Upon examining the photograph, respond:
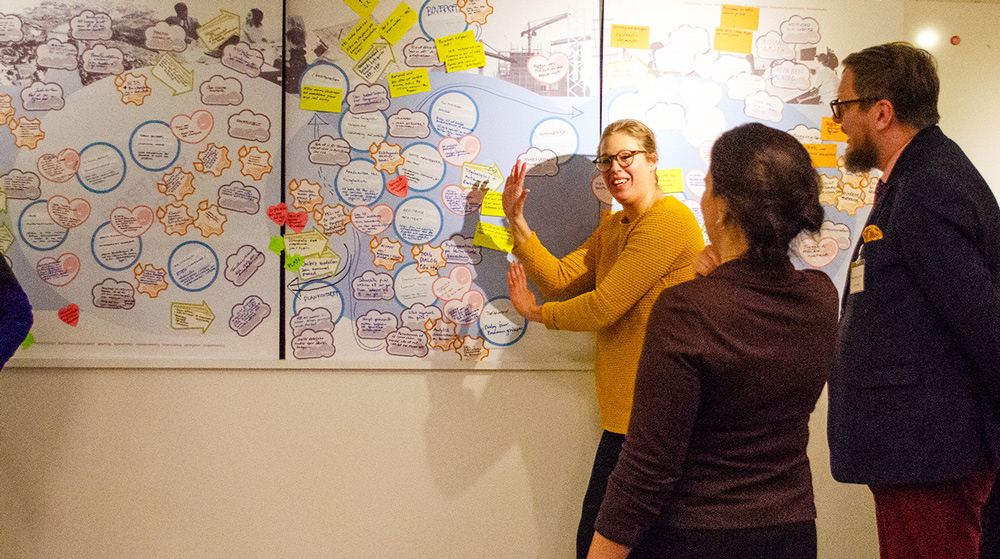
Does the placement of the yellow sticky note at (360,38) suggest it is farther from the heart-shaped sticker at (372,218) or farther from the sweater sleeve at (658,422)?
the sweater sleeve at (658,422)

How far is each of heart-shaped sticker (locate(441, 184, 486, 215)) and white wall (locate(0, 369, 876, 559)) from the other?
1.81ft

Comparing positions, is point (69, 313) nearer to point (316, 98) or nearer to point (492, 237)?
point (316, 98)

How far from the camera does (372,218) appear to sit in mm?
2000

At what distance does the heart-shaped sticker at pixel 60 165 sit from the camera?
1.93m

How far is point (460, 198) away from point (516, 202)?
7.7 inches

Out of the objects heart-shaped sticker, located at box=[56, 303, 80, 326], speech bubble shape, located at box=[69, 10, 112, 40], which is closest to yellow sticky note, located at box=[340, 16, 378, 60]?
speech bubble shape, located at box=[69, 10, 112, 40]

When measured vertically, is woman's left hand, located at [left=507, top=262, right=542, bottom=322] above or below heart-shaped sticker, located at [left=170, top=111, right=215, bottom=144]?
below

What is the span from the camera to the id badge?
142 centimetres

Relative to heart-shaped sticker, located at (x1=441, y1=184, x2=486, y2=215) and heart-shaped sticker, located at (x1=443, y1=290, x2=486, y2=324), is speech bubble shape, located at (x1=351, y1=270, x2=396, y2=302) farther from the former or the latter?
heart-shaped sticker, located at (x1=441, y1=184, x2=486, y2=215)

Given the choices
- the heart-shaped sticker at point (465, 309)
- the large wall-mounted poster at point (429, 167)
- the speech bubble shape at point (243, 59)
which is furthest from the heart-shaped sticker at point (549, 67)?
the speech bubble shape at point (243, 59)

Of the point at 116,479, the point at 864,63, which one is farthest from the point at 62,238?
the point at 864,63

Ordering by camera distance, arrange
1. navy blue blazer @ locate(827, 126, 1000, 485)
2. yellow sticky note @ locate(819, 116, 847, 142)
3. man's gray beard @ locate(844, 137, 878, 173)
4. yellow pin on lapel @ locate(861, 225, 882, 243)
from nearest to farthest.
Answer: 1. navy blue blazer @ locate(827, 126, 1000, 485)
2. yellow pin on lapel @ locate(861, 225, 882, 243)
3. man's gray beard @ locate(844, 137, 878, 173)
4. yellow sticky note @ locate(819, 116, 847, 142)

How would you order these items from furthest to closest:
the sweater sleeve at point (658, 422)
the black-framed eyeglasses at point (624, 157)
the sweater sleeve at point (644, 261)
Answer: the black-framed eyeglasses at point (624, 157)
the sweater sleeve at point (644, 261)
the sweater sleeve at point (658, 422)

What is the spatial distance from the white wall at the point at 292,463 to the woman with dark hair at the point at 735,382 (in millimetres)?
1101
